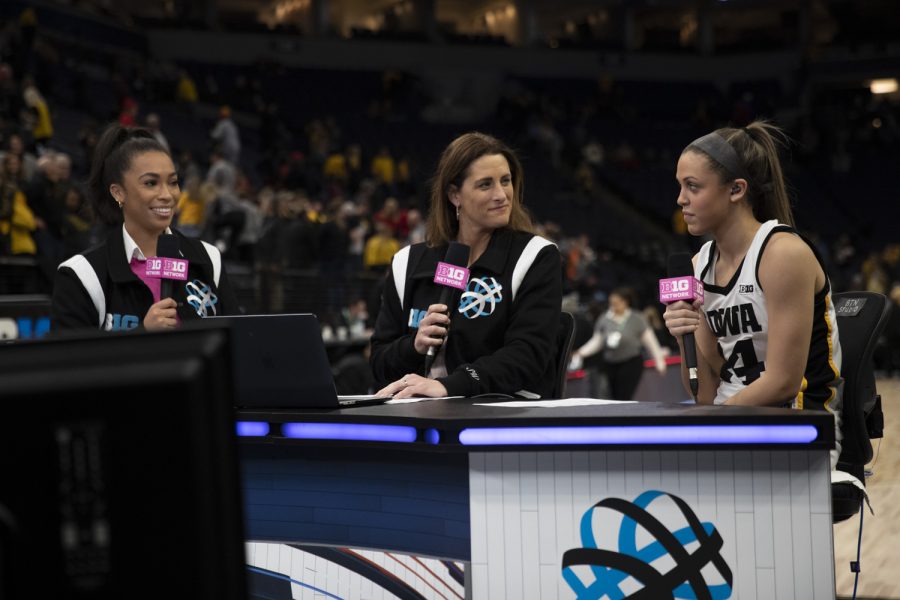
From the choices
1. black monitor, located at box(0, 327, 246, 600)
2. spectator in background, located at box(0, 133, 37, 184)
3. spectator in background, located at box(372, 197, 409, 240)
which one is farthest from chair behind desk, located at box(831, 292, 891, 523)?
spectator in background, located at box(372, 197, 409, 240)

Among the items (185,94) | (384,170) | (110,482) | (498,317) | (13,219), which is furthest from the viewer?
(384,170)

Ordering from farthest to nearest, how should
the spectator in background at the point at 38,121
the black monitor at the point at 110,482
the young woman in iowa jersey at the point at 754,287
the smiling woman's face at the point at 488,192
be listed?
the spectator in background at the point at 38,121
the smiling woman's face at the point at 488,192
the young woman in iowa jersey at the point at 754,287
the black monitor at the point at 110,482

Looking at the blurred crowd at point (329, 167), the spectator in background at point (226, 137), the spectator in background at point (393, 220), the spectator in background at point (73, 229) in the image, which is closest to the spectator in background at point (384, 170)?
the blurred crowd at point (329, 167)

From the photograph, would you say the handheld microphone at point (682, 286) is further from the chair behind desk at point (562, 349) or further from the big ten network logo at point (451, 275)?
the chair behind desk at point (562, 349)

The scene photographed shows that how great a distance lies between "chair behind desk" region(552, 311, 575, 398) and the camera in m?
3.48

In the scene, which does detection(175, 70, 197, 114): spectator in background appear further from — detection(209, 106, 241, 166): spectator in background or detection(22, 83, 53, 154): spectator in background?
detection(22, 83, 53, 154): spectator in background

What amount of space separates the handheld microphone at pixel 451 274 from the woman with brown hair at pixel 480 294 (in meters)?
0.05

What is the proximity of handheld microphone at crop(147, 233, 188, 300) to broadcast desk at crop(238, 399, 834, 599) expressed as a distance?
0.84m

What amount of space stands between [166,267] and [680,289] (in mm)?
1427

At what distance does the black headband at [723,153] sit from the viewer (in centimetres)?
285

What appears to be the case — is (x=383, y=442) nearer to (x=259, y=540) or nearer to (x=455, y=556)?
(x=455, y=556)

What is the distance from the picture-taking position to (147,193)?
326cm

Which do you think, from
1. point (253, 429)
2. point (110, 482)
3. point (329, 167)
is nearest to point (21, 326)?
point (253, 429)

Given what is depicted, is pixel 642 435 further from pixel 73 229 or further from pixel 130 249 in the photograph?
pixel 73 229
